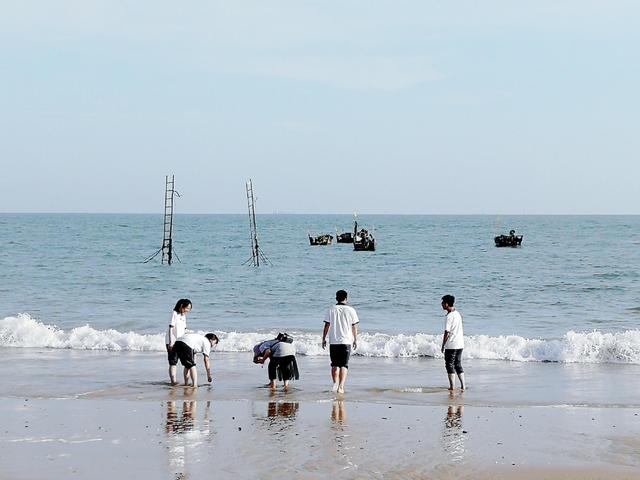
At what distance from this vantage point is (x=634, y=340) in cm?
2030

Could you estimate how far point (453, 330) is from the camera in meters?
14.9

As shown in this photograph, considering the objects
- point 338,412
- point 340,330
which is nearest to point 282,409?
point 338,412

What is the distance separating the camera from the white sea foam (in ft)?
64.8

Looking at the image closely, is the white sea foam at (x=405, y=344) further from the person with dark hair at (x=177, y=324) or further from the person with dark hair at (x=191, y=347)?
the person with dark hair at (x=177, y=324)

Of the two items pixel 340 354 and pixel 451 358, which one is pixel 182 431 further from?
pixel 451 358

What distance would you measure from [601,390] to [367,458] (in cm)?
694

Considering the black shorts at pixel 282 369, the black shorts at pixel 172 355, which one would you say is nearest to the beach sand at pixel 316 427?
the black shorts at pixel 282 369

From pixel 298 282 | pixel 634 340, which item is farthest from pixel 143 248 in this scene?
pixel 634 340

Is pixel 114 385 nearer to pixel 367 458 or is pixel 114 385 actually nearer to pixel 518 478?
pixel 367 458

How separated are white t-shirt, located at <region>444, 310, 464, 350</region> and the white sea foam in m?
5.25

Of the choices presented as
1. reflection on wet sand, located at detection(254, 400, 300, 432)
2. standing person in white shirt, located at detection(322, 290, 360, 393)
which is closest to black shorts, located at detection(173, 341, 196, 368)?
reflection on wet sand, located at detection(254, 400, 300, 432)

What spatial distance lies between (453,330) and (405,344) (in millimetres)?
5985

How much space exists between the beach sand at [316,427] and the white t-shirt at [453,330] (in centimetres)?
84

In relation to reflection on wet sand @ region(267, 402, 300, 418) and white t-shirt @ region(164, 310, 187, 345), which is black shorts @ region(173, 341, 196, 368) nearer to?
white t-shirt @ region(164, 310, 187, 345)
